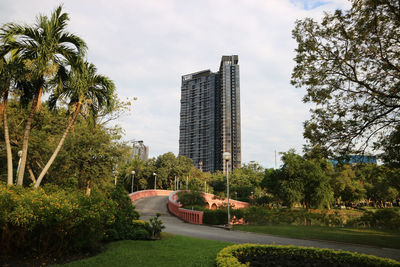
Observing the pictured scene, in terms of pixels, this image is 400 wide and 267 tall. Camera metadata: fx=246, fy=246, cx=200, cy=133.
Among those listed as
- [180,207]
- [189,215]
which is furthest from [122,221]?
[180,207]

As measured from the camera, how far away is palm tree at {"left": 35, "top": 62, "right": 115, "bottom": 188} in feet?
37.4

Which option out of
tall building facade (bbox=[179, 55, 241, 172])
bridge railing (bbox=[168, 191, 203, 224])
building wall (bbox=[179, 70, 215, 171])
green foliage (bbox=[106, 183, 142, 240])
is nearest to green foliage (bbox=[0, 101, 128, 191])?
bridge railing (bbox=[168, 191, 203, 224])

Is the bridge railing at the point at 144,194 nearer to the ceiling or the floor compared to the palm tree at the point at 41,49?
nearer to the floor

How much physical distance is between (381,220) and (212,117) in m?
119

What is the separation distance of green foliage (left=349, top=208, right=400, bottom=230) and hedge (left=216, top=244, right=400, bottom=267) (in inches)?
625

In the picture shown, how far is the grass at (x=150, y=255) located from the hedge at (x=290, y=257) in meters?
0.64

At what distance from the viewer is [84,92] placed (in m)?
12.3

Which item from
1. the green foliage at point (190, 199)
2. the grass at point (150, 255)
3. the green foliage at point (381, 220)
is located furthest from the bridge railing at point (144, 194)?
the grass at point (150, 255)

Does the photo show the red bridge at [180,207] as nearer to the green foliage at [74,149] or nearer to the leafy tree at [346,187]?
the green foliage at [74,149]

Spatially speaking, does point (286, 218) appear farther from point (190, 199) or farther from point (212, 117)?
point (212, 117)

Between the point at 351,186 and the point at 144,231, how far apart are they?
190 feet

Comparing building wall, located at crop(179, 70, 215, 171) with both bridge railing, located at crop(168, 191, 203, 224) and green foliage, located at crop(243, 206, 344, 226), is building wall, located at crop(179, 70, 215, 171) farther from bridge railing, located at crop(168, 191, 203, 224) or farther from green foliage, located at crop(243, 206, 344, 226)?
green foliage, located at crop(243, 206, 344, 226)

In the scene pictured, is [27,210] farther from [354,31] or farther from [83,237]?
[354,31]

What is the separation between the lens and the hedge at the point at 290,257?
19.1 ft
